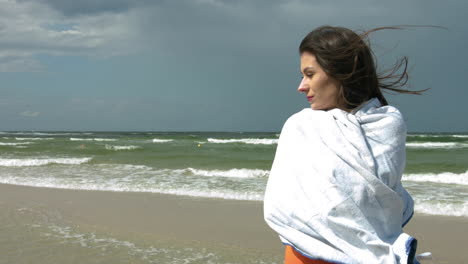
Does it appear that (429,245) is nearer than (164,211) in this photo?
Yes

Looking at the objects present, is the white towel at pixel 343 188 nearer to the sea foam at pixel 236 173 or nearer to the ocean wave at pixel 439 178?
the sea foam at pixel 236 173

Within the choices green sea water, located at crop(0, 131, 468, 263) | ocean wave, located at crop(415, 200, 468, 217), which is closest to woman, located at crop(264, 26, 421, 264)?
green sea water, located at crop(0, 131, 468, 263)

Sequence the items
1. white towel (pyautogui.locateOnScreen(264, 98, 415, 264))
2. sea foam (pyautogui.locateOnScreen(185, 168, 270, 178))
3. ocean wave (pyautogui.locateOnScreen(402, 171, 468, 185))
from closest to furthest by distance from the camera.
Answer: white towel (pyautogui.locateOnScreen(264, 98, 415, 264)) < ocean wave (pyautogui.locateOnScreen(402, 171, 468, 185)) < sea foam (pyautogui.locateOnScreen(185, 168, 270, 178))

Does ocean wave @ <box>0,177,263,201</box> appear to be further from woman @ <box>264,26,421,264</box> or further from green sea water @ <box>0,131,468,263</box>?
woman @ <box>264,26,421,264</box>

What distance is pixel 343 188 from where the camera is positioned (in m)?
1.17

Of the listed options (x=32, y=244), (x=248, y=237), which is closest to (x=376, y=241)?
(x=248, y=237)

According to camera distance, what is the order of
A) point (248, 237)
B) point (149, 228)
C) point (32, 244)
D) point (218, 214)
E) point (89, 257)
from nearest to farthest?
point (89, 257) → point (32, 244) → point (248, 237) → point (149, 228) → point (218, 214)

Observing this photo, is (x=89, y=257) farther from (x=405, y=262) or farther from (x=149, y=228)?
(x=405, y=262)

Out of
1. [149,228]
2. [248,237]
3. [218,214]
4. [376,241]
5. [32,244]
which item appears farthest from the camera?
[218,214]

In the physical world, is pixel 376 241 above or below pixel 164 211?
above

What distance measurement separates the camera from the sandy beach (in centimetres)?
520

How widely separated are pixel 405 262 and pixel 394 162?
0.28m

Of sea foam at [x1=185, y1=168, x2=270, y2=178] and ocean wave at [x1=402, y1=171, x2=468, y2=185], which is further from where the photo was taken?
sea foam at [x1=185, y1=168, x2=270, y2=178]

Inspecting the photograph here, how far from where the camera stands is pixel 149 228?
20.4 ft
